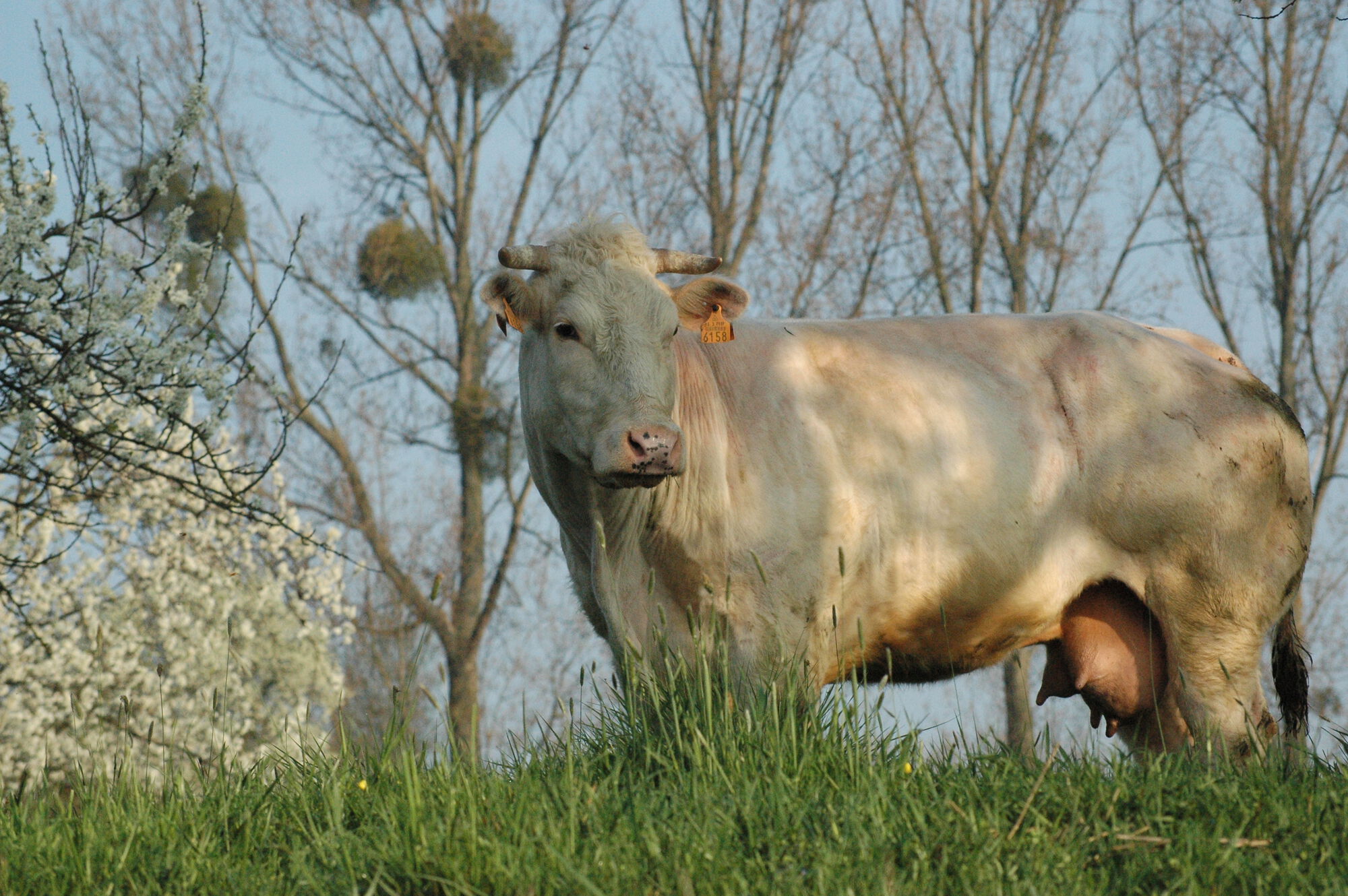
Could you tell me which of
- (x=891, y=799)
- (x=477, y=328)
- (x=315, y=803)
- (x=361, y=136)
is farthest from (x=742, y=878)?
(x=361, y=136)

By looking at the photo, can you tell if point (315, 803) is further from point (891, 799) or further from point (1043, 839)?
point (1043, 839)

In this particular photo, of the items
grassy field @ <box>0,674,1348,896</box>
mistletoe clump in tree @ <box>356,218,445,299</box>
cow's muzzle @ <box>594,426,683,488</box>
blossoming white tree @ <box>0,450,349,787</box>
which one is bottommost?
blossoming white tree @ <box>0,450,349,787</box>

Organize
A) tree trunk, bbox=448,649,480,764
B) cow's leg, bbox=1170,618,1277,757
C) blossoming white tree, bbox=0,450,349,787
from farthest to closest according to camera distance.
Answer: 1. tree trunk, bbox=448,649,480,764
2. blossoming white tree, bbox=0,450,349,787
3. cow's leg, bbox=1170,618,1277,757

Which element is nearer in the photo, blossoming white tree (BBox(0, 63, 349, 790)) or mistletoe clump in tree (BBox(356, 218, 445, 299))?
blossoming white tree (BBox(0, 63, 349, 790))

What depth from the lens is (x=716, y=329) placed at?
5438 millimetres

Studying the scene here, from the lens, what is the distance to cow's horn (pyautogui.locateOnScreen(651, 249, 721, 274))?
5426mm

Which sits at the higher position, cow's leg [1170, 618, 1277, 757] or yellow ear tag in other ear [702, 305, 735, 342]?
yellow ear tag in other ear [702, 305, 735, 342]

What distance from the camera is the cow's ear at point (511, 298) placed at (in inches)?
205

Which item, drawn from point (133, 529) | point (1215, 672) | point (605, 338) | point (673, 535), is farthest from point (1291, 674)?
point (133, 529)

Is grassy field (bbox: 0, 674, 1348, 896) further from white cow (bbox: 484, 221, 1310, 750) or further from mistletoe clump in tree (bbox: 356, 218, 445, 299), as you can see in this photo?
mistletoe clump in tree (bbox: 356, 218, 445, 299)

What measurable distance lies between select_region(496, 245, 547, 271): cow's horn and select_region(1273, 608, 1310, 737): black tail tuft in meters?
3.87

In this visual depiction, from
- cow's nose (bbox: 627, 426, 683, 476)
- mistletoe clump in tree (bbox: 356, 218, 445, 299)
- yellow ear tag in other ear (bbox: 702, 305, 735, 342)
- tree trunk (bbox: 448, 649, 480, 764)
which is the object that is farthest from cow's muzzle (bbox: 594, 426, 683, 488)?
mistletoe clump in tree (bbox: 356, 218, 445, 299)

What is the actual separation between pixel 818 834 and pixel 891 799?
15.0 inches

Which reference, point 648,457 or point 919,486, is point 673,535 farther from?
point 919,486
